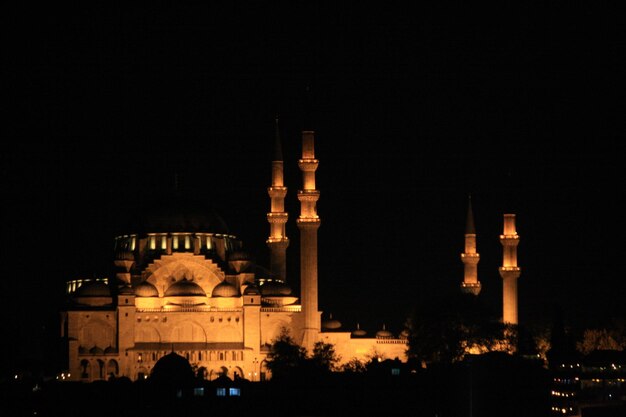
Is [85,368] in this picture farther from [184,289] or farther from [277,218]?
[277,218]

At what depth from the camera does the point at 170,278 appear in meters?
134

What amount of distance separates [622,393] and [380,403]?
44.6 ft

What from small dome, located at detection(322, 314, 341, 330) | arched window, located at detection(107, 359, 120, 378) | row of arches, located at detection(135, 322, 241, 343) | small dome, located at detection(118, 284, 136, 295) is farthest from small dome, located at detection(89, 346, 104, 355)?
small dome, located at detection(322, 314, 341, 330)

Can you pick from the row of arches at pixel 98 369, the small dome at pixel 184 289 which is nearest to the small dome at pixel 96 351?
the row of arches at pixel 98 369

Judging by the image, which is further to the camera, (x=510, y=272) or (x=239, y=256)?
(x=510, y=272)

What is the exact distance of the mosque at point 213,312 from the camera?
127 meters

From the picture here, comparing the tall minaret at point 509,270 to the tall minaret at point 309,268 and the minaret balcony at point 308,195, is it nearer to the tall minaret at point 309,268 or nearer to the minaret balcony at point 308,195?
the tall minaret at point 309,268

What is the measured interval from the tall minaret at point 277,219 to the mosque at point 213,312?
0.05 meters

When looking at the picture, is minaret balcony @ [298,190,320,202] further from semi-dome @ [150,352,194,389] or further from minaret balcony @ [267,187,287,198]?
semi-dome @ [150,352,194,389]

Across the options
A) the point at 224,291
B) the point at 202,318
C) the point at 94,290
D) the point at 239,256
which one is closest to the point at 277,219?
the point at 239,256

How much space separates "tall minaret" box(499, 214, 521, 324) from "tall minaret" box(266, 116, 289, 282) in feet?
38.4

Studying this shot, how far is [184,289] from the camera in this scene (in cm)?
13000

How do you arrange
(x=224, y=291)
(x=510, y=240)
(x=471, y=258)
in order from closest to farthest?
(x=224, y=291)
(x=510, y=240)
(x=471, y=258)

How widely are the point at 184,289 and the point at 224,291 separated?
6.91 ft
